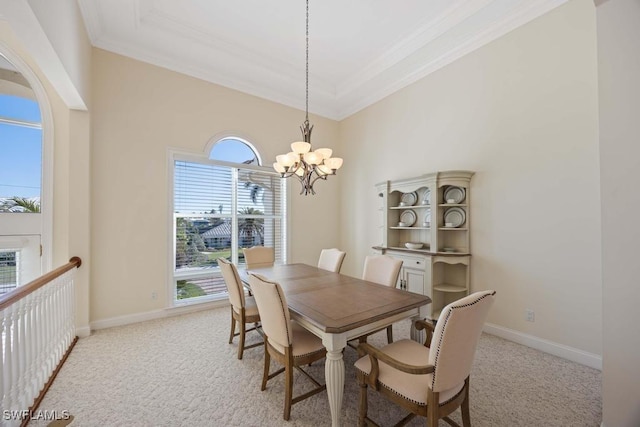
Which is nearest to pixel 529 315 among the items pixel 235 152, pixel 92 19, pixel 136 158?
pixel 235 152

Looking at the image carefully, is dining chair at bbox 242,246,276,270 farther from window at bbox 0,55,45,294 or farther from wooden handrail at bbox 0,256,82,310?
window at bbox 0,55,45,294

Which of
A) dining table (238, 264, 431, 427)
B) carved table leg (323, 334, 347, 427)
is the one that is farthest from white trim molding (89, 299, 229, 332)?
carved table leg (323, 334, 347, 427)

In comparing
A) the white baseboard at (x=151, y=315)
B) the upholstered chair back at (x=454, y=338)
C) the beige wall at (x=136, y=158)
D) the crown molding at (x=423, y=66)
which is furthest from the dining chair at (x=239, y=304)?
the crown molding at (x=423, y=66)

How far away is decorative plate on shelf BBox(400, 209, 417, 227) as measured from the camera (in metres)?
4.14

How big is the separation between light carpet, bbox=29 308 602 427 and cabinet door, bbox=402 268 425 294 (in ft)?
3.12

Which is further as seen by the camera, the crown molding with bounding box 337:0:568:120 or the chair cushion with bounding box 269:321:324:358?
the crown molding with bounding box 337:0:568:120

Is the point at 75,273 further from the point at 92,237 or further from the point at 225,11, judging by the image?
the point at 225,11

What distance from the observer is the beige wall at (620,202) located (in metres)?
1.50

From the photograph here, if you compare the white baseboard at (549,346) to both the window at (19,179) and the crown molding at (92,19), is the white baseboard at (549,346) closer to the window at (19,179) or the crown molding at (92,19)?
the window at (19,179)

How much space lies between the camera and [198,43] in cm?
360

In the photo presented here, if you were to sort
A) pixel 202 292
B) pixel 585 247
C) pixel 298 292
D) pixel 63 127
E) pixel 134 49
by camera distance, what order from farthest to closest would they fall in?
1. pixel 202 292
2. pixel 134 49
3. pixel 63 127
4. pixel 585 247
5. pixel 298 292

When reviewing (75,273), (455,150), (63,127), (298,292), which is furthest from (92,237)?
(455,150)

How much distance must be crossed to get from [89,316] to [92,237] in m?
0.97

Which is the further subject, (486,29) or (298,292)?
(486,29)
